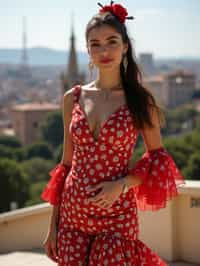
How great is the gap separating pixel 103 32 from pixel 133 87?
8.5 inches

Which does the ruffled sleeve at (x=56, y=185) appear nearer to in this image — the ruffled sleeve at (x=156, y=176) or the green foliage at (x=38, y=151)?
the ruffled sleeve at (x=156, y=176)

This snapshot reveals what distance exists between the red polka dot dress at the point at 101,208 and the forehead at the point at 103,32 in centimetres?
24

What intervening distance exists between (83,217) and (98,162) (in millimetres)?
187

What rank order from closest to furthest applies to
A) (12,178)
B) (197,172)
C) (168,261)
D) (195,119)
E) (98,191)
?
(98,191) → (168,261) → (12,178) → (197,172) → (195,119)

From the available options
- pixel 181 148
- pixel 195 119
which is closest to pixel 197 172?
pixel 181 148

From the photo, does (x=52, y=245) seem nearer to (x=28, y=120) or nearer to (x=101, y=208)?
(x=101, y=208)

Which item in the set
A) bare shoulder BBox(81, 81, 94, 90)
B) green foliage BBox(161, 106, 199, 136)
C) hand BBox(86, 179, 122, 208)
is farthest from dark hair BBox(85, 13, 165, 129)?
green foliage BBox(161, 106, 199, 136)

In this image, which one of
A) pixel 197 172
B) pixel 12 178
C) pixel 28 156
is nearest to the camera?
pixel 12 178

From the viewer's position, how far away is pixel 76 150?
2471mm

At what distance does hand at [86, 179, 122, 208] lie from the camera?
236 centimetres

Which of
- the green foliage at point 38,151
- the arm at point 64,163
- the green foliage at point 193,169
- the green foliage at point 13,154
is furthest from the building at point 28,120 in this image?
the arm at point 64,163

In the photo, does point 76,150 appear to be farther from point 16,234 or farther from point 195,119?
point 195,119

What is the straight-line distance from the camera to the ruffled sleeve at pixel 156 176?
97.9 inches

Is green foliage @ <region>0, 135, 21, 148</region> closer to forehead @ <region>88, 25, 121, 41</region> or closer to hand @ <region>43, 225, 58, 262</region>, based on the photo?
hand @ <region>43, 225, 58, 262</region>
